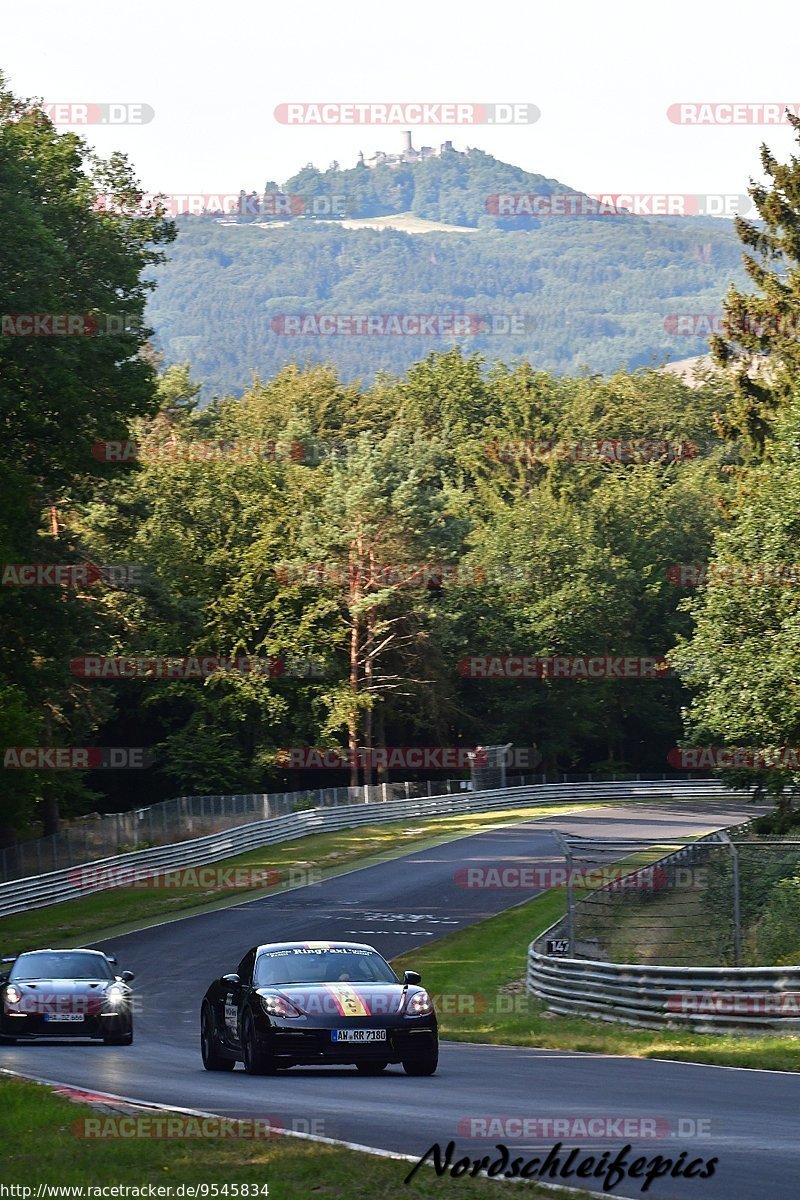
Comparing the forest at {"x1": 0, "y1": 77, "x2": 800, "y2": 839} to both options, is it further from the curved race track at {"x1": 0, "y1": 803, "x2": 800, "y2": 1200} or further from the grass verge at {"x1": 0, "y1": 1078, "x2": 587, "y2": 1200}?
the grass verge at {"x1": 0, "y1": 1078, "x2": 587, "y2": 1200}

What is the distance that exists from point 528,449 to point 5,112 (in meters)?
64.3

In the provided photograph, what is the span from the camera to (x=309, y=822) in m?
60.3

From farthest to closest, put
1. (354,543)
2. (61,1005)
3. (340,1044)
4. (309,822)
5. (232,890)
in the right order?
(354,543) < (309,822) < (232,890) < (61,1005) < (340,1044)

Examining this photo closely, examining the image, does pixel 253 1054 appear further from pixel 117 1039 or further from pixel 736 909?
pixel 736 909

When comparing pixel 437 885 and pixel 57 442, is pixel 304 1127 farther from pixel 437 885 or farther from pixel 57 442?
pixel 437 885

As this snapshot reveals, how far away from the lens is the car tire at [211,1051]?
17.2 meters

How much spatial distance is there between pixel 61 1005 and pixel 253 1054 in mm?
5922

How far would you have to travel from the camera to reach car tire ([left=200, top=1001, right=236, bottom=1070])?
17.2m

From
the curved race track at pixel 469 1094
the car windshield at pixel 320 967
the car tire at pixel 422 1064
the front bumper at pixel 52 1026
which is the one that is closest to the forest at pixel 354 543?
the curved race track at pixel 469 1094

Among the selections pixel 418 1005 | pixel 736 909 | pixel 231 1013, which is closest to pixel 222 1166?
pixel 418 1005

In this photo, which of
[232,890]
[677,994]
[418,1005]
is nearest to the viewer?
[418,1005]

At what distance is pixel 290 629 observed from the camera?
71125 millimetres

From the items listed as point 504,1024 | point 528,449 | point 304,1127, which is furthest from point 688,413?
point 304,1127

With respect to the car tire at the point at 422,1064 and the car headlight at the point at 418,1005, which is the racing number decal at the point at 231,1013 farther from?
the car headlight at the point at 418,1005
